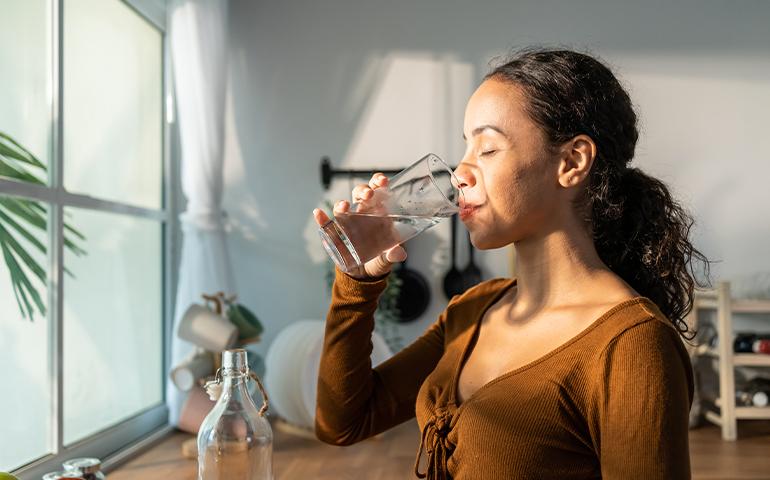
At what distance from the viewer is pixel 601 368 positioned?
3.12 feet

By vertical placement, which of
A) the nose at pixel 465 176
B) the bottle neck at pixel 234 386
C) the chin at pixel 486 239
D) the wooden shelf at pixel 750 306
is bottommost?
the wooden shelf at pixel 750 306

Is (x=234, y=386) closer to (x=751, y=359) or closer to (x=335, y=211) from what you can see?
(x=335, y=211)

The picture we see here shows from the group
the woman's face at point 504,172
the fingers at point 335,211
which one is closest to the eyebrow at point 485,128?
the woman's face at point 504,172

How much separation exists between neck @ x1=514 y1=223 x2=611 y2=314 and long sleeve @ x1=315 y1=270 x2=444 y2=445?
0.24 meters

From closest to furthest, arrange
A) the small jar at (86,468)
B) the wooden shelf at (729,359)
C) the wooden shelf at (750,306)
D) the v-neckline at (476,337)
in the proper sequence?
the v-neckline at (476,337)
the small jar at (86,468)
the wooden shelf at (729,359)
the wooden shelf at (750,306)

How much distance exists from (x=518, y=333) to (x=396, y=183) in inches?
12.3

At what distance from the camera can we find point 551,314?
1139 millimetres

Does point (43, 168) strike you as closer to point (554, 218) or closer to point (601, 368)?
point (554, 218)

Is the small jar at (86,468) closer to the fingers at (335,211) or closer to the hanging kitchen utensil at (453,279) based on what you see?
the fingers at (335,211)

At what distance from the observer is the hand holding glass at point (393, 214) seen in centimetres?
107

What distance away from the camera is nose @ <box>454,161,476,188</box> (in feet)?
3.67

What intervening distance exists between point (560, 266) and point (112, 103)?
82.7 inches

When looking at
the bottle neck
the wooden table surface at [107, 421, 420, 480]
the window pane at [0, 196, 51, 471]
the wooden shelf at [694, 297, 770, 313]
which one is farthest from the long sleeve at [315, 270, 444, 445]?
the wooden shelf at [694, 297, 770, 313]

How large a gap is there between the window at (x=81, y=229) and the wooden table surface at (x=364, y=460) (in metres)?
0.22
